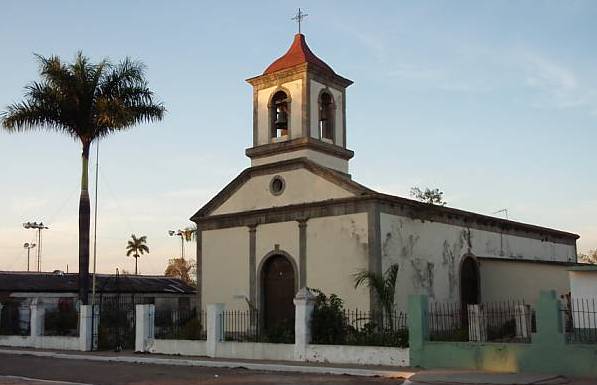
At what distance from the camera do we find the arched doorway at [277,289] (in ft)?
83.8

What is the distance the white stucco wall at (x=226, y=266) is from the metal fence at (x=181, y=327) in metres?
1.16

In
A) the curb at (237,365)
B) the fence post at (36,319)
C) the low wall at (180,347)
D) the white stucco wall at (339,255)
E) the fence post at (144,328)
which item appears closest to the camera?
the curb at (237,365)

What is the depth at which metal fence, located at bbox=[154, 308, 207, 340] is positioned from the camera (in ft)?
74.8

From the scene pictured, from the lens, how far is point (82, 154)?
2759 centimetres

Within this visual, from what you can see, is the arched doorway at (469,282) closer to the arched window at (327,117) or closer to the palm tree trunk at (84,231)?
the arched window at (327,117)

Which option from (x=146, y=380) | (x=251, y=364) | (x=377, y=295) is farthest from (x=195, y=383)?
(x=377, y=295)

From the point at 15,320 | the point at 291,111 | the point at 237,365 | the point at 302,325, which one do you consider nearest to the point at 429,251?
the point at 291,111

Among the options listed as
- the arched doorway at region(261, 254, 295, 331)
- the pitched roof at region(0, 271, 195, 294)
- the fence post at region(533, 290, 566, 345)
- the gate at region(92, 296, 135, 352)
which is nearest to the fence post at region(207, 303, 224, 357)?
the gate at region(92, 296, 135, 352)

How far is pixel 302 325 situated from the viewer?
19.3 meters

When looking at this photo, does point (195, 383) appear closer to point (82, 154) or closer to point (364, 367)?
point (364, 367)

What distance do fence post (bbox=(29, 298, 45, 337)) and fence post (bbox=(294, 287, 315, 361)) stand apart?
10.9m

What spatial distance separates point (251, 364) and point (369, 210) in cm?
695

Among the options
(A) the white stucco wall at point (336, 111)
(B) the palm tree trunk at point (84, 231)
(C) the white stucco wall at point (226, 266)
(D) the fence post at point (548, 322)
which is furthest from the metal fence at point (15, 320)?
(D) the fence post at point (548, 322)

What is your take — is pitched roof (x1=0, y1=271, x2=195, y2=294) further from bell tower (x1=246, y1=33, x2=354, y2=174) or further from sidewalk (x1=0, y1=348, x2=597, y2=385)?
sidewalk (x1=0, y1=348, x2=597, y2=385)
